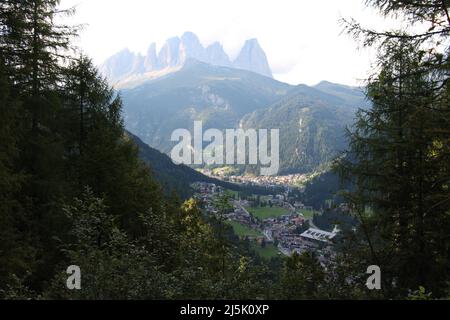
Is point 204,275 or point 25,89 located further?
point 25,89

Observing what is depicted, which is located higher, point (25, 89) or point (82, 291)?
point (25, 89)

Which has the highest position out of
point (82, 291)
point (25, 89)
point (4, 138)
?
point (25, 89)

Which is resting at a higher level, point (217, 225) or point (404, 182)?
point (404, 182)

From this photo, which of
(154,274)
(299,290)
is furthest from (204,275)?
(299,290)

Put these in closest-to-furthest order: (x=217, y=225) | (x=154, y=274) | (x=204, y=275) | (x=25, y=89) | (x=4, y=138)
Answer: (x=154, y=274) → (x=204, y=275) → (x=217, y=225) → (x=4, y=138) → (x=25, y=89)

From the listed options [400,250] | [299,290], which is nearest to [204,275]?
[299,290]
